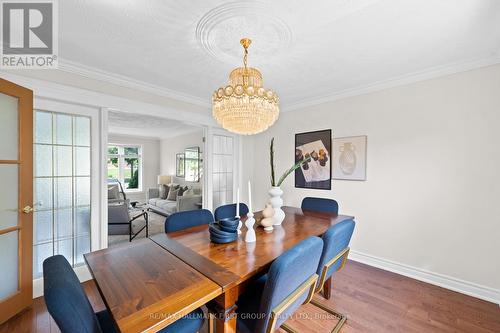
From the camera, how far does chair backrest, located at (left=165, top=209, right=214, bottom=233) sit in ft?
5.98

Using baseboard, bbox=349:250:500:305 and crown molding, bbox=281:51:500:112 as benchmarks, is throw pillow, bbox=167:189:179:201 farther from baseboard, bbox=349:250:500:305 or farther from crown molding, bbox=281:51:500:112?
baseboard, bbox=349:250:500:305

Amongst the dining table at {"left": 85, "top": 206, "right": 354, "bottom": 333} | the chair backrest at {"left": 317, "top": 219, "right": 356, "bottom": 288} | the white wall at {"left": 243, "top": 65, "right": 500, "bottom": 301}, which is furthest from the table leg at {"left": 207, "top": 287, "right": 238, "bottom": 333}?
the white wall at {"left": 243, "top": 65, "right": 500, "bottom": 301}

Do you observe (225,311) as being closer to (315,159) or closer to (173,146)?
(315,159)

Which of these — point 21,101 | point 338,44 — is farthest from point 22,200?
point 338,44

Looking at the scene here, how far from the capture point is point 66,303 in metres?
0.77

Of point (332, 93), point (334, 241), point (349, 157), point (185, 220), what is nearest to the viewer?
point (334, 241)

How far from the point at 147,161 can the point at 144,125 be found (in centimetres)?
223

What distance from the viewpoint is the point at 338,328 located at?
5.43 feet

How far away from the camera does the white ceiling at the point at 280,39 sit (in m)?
1.46

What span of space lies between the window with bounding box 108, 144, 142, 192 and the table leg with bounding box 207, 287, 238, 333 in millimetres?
6993

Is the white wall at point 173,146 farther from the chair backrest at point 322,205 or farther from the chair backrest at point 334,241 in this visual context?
the chair backrest at point 334,241

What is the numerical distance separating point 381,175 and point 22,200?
3.86m

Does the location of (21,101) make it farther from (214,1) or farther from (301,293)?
(301,293)

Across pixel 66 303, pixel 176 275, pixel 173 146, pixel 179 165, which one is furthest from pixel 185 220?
pixel 173 146
